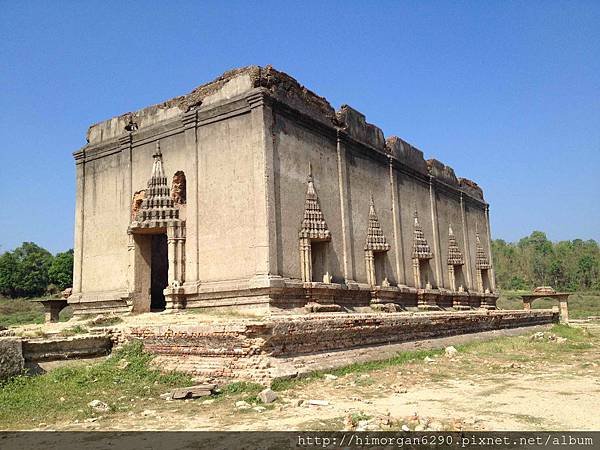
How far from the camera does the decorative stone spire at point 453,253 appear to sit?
23.6 meters

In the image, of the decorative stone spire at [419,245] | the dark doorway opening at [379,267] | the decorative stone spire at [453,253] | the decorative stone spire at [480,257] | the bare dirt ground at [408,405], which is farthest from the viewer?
the decorative stone spire at [480,257]

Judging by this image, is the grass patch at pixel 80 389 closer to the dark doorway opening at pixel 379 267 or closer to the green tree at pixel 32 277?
the dark doorway opening at pixel 379 267

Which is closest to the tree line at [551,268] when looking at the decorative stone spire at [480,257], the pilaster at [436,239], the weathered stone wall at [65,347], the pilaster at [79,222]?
the decorative stone spire at [480,257]

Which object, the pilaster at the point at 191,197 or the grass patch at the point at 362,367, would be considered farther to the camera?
the pilaster at the point at 191,197

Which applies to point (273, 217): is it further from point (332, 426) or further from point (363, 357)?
point (332, 426)

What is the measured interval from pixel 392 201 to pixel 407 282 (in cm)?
301

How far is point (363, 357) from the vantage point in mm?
11172

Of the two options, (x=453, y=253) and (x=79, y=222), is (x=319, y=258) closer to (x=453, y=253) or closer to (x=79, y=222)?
(x=79, y=222)

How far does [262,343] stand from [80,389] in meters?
2.95

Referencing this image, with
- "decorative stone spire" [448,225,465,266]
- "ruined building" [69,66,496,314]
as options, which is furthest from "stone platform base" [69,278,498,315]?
"decorative stone spire" [448,225,465,266]

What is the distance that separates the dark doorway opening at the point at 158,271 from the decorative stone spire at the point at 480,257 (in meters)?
15.9

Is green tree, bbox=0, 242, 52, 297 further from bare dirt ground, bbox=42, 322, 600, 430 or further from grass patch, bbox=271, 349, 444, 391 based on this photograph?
bare dirt ground, bbox=42, 322, 600, 430

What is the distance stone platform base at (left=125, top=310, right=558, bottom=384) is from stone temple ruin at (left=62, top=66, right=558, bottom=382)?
34 millimetres

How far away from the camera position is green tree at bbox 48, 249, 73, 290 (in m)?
46.8
